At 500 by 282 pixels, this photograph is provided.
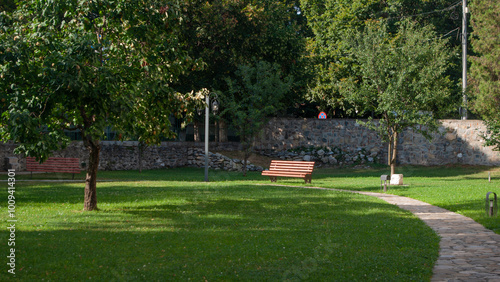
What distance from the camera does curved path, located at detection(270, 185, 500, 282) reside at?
664 centimetres

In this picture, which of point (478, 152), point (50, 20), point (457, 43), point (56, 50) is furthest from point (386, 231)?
point (457, 43)

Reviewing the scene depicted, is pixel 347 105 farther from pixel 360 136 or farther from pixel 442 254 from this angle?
pixel 442 254

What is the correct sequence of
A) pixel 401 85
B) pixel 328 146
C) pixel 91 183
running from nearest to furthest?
pixel 91 183 < pixel 401 85 < pixel 328 146

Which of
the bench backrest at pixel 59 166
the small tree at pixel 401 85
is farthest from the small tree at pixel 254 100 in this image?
the bench backrest at pixel 59 166

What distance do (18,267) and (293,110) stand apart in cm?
3601

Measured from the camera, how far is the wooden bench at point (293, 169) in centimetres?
2141

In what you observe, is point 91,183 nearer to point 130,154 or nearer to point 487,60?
point 130,154

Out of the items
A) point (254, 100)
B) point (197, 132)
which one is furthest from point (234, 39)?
point (197, 132)

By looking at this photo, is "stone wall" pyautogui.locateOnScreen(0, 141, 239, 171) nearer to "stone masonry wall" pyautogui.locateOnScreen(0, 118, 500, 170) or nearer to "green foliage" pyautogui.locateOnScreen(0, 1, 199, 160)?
"stone masonry wall" pyautogui.locateOnScreen(0, 118, 500, 170)

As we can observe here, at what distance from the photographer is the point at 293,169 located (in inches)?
860

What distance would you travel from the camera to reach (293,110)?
41.8m

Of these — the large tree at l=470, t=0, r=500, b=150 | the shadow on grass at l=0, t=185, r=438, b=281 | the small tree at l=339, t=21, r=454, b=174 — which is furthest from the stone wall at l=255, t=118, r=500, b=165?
the shadow on grass at l=0, t=185, r=438, b=281

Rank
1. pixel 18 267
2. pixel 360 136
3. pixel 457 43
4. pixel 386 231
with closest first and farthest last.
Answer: pixel 18 267 < pixel 386 231 < pixel 360 136 < pixel 457 43

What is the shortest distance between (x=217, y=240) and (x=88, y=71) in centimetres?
430
